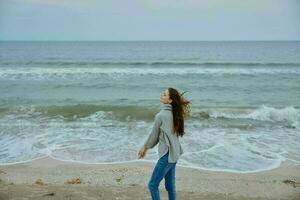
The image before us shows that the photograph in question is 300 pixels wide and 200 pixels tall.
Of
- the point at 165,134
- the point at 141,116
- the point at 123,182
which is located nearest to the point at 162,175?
the point at 165,134

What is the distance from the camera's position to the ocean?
9793mm

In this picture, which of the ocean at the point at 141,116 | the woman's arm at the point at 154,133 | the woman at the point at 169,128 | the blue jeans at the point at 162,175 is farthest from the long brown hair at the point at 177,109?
the ocean at the point at 141,116

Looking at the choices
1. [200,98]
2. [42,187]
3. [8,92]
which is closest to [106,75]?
[8,92]

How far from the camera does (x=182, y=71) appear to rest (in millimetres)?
32062

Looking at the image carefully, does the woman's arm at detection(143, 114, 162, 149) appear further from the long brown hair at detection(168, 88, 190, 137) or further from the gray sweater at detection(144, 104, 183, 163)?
the long brown hair at detection(168, 88, 190, 137)

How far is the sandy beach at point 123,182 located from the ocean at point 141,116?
46 cm

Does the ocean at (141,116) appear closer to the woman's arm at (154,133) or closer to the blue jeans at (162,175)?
the blue jeans at (162,175)

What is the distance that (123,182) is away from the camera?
24.3ft

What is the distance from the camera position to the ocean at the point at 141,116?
32.1 feet

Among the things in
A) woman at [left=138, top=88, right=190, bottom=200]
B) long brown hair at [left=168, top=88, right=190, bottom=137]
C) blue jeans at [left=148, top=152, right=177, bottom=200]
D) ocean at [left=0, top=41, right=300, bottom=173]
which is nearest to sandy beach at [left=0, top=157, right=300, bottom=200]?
ocean at [left=0, top=41, right=300, bottom=173]

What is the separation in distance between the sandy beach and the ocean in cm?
46

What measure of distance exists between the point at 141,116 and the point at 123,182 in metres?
8.35

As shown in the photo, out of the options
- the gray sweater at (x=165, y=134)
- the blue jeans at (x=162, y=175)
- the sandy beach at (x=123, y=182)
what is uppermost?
the gray sweater at (x=165, y=134)

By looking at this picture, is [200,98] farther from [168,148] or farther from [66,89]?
[168,148]
